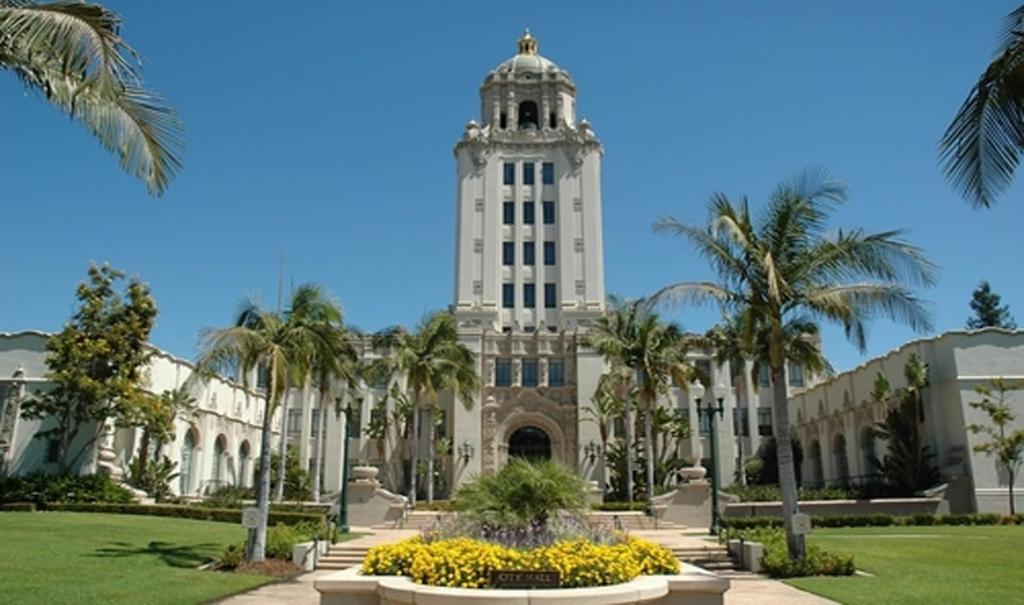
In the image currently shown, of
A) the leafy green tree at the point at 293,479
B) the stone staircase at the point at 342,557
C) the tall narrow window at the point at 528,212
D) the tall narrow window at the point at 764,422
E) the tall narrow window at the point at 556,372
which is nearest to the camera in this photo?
the stone staircase at the point at 342,557

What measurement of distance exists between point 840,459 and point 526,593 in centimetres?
4176

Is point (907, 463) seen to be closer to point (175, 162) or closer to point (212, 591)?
point (212, 591)

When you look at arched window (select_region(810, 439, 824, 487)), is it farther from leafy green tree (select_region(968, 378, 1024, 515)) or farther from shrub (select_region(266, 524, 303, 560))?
shrub (select_region(266, 524, 303, 560))

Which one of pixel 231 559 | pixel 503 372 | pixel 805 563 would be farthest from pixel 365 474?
pixel 503 372

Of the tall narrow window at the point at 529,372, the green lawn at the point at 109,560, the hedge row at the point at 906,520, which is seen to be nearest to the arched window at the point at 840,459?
the hedge row at the point at 906,520

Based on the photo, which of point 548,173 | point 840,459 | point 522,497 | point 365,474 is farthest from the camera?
point 548,173

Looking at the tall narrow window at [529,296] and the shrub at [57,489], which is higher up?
the tall narrow window at [529,296]

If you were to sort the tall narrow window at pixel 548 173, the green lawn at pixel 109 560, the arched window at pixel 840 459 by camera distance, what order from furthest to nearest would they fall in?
the tall narrow window at pixel 548 173, the arched window at pixel 840 459, the green lawn at pixel 109 560

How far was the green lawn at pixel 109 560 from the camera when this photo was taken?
14.5 m

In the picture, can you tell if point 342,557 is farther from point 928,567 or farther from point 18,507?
point 18,507

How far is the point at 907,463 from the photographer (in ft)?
115

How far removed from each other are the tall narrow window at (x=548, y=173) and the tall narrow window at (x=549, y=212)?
1.73 meters

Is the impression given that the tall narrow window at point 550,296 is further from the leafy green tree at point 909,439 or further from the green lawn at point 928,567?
the green lawn at point 928,567

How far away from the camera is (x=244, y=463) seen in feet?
173
